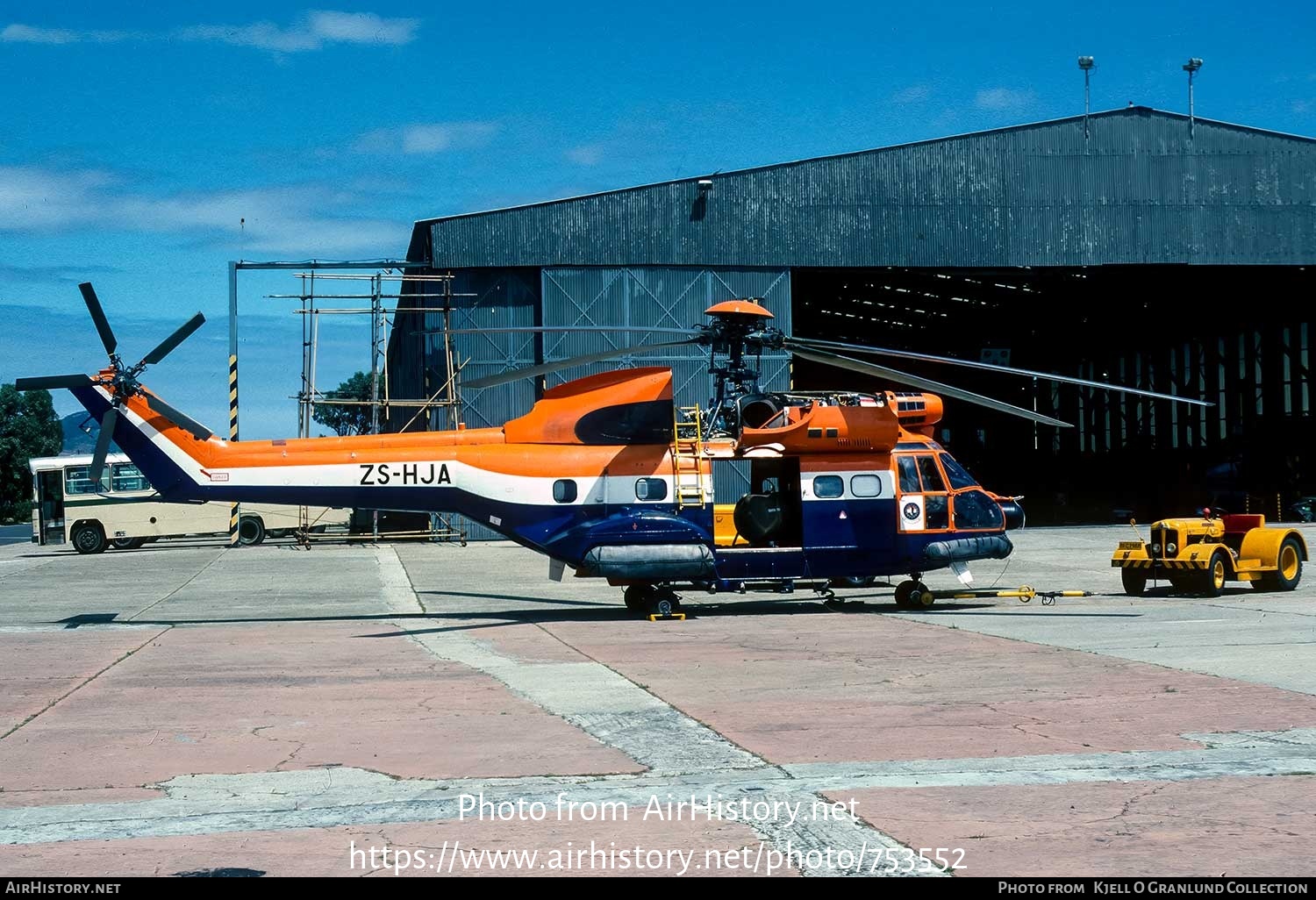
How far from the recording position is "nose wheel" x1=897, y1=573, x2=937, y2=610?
18844 millimetres

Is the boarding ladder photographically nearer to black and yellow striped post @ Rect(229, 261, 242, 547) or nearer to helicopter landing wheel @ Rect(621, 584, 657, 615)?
helicopter landing wheel @ Rect(621, 584, 657, 615)

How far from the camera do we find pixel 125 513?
39812 mm

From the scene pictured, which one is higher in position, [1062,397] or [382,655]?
[1062,397]

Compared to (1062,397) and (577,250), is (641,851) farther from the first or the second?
(1062,397)

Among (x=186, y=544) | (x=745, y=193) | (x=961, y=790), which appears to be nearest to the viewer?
(x=961, y=790)

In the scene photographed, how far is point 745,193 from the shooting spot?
38.8m

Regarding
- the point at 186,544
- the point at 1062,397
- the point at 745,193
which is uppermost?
the point at 745,193

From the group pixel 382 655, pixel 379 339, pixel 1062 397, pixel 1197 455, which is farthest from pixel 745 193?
pixel 1062 397

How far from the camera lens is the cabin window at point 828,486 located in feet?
60.6

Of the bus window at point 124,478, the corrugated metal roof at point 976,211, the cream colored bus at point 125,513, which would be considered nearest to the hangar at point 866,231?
the corrugated metal roof at point 976,211

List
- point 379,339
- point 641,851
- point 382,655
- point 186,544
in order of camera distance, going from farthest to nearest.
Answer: point 379,339
point 186,544
point 382,655
point 641,851

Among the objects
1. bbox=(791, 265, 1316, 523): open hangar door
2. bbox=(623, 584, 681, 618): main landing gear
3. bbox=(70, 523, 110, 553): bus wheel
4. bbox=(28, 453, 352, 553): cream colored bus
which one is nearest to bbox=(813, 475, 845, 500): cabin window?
bbox=(623, 584, 681, 618): main landing gear

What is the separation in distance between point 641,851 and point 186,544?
129 ft

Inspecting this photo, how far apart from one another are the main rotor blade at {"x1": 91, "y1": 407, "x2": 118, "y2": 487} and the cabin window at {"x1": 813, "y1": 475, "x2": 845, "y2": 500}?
10.2m
